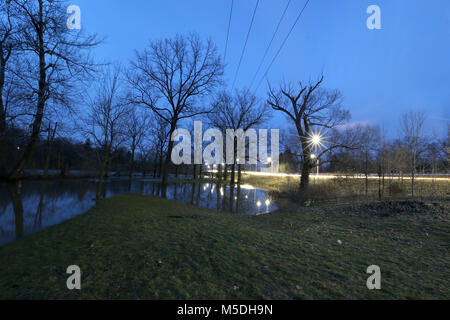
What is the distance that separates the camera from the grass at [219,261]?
8.80ft

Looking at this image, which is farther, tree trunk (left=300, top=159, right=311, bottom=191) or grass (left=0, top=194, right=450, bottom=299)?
tree trunk (left=300, top=159, right=311, bottom=191)

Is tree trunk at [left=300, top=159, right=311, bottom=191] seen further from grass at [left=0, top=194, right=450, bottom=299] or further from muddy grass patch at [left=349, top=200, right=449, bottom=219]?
grass at [left=0, top=194, right=450, bottom=299]

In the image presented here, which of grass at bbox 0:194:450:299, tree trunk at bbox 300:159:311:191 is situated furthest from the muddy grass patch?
tree trunk at bbox 300:159:311:191

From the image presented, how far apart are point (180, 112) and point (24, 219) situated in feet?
36.4

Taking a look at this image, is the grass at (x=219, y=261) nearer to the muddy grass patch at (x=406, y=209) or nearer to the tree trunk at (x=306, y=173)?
the muddy grass patch at (x=406, y=209)

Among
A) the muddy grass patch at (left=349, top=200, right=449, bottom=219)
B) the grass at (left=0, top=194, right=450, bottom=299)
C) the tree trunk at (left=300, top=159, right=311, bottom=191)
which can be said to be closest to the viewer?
the grass at (left=0, top=194, right=450, bottom=299)

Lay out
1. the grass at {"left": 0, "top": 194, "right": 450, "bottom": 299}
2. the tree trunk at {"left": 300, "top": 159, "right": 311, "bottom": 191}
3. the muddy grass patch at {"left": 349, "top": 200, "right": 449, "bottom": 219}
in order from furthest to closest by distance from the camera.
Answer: the tree trunk at {"left": 300, "top": 159, "right": 311, "bottom": 191} → the muddy grass patch at {"left": 349, "top": 200, "right": 449, "bottom": 219} → the grass at {"left": 0, "top": 194, "right": 450, "bottom": 299}

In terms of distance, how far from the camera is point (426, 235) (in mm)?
5637

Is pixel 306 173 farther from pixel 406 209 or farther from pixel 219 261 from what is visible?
pixel 219 261

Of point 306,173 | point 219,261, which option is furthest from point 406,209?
point 219,261

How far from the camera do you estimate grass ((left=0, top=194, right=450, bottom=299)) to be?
2.68 meters

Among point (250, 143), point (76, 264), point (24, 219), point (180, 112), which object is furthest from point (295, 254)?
point (250, 143)
